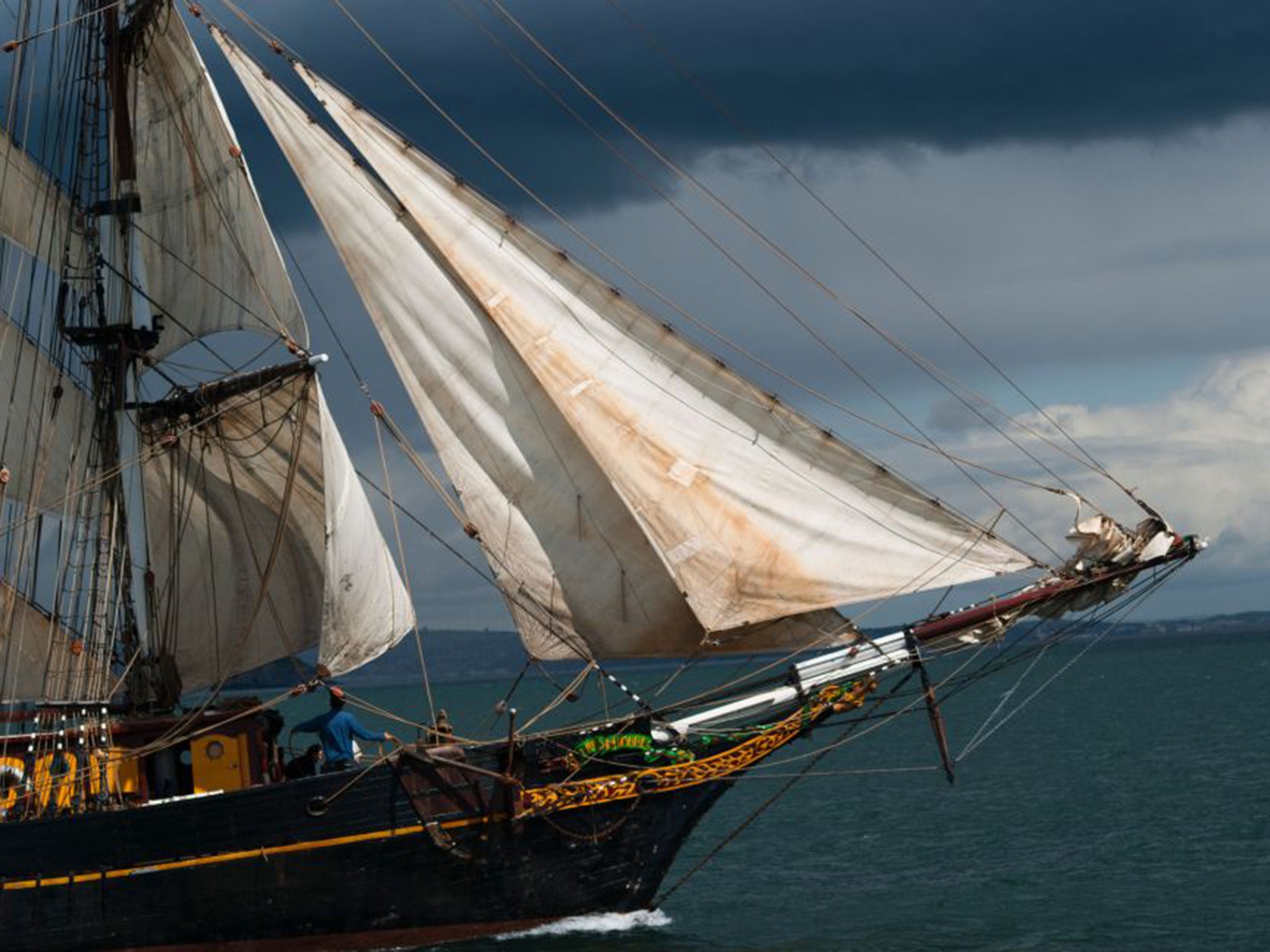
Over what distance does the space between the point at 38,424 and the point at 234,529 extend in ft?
13.1

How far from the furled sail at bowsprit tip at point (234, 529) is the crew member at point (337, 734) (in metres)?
5.19

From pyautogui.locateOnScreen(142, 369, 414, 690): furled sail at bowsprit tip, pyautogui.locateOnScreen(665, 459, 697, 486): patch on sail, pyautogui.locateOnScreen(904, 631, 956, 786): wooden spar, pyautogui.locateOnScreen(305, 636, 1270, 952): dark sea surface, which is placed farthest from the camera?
pyautogui.locateOnScreen(142, 369, 414, 690): furled sail at bowsprit tip

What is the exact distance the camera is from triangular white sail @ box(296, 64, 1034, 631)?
93.7ft

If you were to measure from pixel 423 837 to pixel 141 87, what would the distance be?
1541 centimetres

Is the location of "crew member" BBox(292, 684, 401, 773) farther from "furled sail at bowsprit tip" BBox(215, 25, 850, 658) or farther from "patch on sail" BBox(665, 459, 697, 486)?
"patch on sail" BBox(665, 459, 697, 486)

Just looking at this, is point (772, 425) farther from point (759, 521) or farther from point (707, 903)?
point (707, 903)

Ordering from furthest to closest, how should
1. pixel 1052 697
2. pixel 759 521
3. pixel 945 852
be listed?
pixel 1052 697 → pixel 945 852 → pixel 759 521

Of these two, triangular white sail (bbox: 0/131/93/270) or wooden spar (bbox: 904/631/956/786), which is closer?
wooden spar (bbox: 904/631/956/786)

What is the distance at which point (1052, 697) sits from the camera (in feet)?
378

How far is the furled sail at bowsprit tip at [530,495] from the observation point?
28.8 meters

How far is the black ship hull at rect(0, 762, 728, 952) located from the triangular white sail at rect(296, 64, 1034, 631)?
152 inches

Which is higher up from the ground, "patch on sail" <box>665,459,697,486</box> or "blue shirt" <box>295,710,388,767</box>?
"patch on sail" <box>665,459,697,486</box>

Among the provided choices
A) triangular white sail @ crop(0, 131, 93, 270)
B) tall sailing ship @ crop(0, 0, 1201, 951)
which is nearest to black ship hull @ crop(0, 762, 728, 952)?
tall sailing ship @ crop(0, 0, 1201, 951)

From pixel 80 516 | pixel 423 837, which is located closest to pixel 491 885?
pixel 423 837
